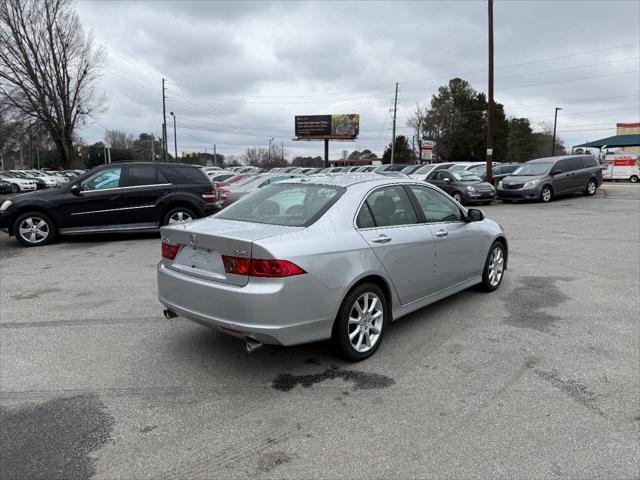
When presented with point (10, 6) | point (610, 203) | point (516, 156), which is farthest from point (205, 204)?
point (516, 156)

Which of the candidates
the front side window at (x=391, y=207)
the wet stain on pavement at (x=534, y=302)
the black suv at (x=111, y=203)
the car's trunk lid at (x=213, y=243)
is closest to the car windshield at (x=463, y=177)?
the black suv at (x=111, y=203)

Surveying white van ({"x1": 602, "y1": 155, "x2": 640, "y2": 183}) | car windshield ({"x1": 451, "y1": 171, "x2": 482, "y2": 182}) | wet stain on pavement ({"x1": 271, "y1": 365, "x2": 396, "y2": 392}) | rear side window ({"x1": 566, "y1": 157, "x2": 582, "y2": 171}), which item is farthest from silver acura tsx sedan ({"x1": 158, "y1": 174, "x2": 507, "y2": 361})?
white van ({"x1": 602, "y1": 155, "x2": 640, "y2": 183})

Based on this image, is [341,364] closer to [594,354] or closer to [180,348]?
[180,348]

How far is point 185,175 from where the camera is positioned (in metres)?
10.9

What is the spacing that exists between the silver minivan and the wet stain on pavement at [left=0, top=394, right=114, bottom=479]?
18.9 meters

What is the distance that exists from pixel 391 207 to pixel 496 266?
2367 millimetres

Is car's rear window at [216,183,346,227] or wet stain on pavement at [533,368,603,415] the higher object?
car's rear window at [216,183,346,227]

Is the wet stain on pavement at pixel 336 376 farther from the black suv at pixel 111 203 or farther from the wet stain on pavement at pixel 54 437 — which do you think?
the black suv at pixel 111 203

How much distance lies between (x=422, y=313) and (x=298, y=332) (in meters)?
2.21

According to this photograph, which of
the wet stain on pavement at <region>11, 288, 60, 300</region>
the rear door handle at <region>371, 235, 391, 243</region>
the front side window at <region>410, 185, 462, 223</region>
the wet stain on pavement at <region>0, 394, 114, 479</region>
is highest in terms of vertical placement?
the front side window at <region>410, 185, 462, 223</region>

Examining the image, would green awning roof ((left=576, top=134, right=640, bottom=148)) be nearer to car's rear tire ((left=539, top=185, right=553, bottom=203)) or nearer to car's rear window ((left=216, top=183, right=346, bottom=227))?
car's rear tire ((left=539, top=185, right=553, bottom=203))

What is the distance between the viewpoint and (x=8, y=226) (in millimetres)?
9773

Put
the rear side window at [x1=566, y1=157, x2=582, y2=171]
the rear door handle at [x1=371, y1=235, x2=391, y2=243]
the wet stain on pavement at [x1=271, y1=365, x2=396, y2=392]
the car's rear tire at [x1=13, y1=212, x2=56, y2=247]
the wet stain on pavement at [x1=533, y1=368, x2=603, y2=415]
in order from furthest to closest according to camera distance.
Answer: the rear side window at [x1=566, y1=157, x2=582, y2=171] < the car's rear tire at [x1=13, y1=212, x2=56, y2=247] < the rear door handle at [x1=371, y1=235, x2=391, y2=243] < the wet stain on pavement at [x1=271, y1=365, x2=396, y2=392] < the wet stain on pavement at [x1=533, y1=368, x2=603, y2=415]

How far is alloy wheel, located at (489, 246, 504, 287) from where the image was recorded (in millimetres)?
5957
